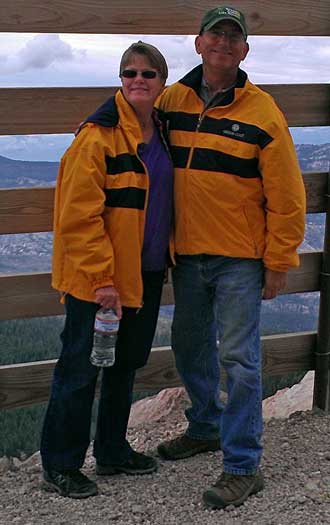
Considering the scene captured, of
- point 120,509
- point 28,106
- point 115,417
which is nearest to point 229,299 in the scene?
point 115,417

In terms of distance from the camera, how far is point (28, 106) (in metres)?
4.19

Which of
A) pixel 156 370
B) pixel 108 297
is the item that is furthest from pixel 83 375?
pixel 156 370

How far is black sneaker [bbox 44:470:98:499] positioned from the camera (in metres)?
4.02

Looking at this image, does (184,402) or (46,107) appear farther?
(184,402)

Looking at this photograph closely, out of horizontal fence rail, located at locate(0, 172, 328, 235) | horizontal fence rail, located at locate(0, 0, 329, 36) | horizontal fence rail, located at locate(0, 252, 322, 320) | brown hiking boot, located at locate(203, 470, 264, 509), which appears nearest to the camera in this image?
brown hiking boot, located at locate(203, 470, 264, 509)

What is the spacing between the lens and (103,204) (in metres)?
3.51

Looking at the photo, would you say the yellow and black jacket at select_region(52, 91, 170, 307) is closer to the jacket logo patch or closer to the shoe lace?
the jacket logo patch

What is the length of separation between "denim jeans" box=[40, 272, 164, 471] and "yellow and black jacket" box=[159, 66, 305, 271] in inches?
14.2

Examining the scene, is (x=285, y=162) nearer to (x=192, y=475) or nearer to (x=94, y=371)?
(x=94, y=371)

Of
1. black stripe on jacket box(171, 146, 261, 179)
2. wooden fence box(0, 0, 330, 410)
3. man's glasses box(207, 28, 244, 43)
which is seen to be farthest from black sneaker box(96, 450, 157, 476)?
man's glasses box(207, 28, 244, 43)

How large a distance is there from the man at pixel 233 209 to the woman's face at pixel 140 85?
289 millimetres

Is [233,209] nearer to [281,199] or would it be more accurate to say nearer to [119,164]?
[281,199]

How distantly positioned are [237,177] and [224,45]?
0.57 m

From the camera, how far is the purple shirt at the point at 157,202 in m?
3.69
